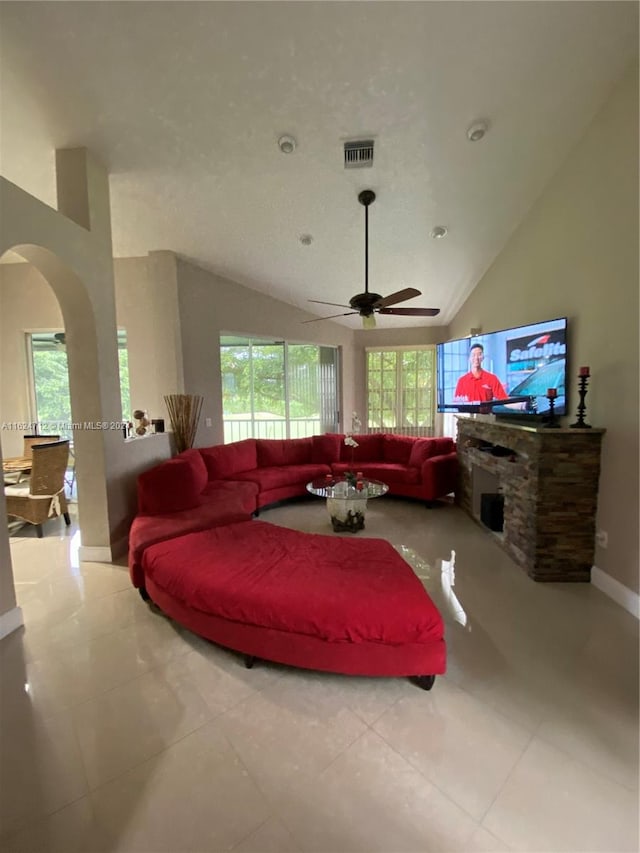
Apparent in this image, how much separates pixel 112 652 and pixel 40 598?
1.01m

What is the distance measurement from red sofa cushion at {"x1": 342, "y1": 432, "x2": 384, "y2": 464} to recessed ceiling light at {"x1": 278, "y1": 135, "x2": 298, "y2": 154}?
3.60m

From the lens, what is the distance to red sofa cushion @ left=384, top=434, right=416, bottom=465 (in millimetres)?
5031

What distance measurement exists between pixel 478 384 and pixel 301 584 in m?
3.43

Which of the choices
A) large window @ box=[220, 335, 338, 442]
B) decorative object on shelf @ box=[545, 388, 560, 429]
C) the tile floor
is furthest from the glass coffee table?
large window @ box=[220, 335, 338, 442]

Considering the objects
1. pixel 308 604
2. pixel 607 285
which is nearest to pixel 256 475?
pixel 308 604

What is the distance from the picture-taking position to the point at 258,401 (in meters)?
5.86

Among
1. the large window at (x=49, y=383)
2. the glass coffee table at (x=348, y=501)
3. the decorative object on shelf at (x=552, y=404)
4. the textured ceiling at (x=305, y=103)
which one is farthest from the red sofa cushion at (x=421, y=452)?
the large window at (x=49, y=383)

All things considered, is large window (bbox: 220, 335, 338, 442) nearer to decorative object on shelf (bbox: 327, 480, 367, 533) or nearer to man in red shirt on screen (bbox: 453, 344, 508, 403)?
man in red shirt on screen (bbox: 453, 344, 508, 403)

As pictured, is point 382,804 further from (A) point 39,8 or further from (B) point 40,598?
(A) point 39,8

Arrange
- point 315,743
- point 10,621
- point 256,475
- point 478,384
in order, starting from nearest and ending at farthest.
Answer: point 315,743 → point 10,621 → point 478,384 → point 256,475

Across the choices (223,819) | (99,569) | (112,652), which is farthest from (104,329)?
(223,819)

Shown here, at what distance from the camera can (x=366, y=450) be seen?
527 cm

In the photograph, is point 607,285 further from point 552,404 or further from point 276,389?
point 276,389

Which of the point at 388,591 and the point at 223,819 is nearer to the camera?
the point at 223,819
